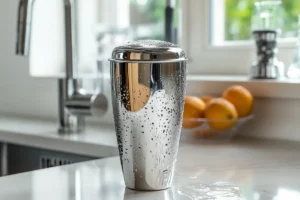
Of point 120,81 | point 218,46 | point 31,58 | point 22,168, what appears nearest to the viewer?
point 120,81

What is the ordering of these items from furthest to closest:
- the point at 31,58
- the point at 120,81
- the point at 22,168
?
the point at 31,58 → the point at 22,168 → the point at 120,81

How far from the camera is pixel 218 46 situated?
171 centimetres

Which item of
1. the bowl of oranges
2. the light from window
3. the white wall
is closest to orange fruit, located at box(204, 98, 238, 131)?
the bowl of oranges

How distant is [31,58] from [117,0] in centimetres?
36

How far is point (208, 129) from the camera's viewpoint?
4.45 feet

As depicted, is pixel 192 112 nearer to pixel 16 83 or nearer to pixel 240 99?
pixel 240 99

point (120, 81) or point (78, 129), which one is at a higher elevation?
point (120, 81)

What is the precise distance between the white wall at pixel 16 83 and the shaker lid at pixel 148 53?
104cm

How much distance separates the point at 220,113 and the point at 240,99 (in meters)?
0.07

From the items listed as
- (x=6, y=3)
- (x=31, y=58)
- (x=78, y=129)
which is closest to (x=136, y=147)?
(x=78, y=129)

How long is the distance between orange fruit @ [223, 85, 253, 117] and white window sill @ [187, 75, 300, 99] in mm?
32

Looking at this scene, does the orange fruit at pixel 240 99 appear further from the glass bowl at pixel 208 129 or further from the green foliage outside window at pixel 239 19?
the green foliage outside window at pixel 239 19

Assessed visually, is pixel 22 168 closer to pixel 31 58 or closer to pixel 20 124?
pixel 20 124

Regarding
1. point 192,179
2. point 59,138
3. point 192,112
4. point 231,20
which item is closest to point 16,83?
point 59,138
